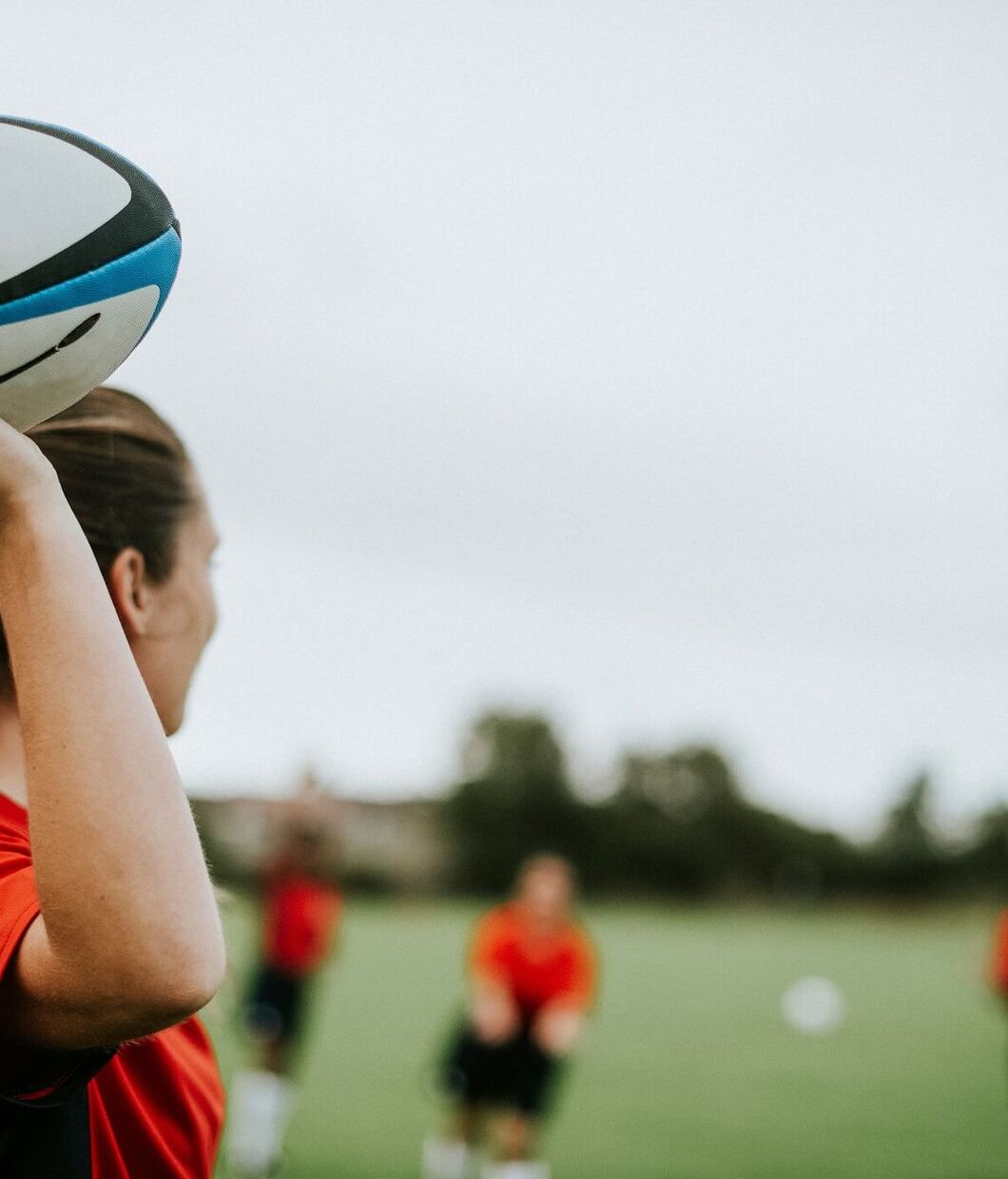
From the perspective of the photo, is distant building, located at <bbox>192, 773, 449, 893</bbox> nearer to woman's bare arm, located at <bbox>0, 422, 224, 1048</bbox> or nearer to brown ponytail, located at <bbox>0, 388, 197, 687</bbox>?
brown ponytail, located at <bbox>0, 388, 197, 687</bbox>

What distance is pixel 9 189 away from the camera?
1.40 metres

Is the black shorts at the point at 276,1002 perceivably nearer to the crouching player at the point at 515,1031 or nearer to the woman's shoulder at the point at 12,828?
the crouching player at the point at 515,1031

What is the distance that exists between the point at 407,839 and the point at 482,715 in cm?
2265

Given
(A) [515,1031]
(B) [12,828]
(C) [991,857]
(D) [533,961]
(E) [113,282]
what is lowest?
(C) [991,857]

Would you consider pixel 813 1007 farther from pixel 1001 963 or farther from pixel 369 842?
pixel 369 842

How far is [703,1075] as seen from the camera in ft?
45.0

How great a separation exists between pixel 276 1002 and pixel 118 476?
883 cm

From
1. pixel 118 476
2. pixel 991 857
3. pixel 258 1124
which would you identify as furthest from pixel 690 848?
pixel 118 476

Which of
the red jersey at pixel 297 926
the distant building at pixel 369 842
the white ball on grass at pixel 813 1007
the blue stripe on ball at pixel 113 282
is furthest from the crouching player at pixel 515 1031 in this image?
the distant building at pixel 369 842

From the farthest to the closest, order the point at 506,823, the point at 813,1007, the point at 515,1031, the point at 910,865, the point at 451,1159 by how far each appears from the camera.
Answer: the point at 910,865, the point at 506,823, the point at 813,1007, the point at 515,1031, the point at 451,1159

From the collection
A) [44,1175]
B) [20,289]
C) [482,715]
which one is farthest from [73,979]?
[482,715]

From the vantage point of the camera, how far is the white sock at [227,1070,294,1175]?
8586mm

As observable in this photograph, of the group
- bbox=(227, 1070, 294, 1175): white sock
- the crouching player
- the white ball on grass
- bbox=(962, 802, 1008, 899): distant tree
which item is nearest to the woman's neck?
the crouching player

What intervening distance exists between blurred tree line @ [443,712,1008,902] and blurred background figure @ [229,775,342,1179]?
44393mm
